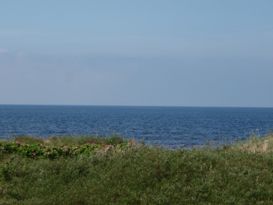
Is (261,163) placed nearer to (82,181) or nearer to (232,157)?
(232,157)

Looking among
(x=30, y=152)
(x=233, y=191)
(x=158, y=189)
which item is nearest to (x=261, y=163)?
(x=233, y=191)

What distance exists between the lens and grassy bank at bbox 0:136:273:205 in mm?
14484

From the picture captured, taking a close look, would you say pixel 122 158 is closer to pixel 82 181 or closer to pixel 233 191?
pixel 82 181

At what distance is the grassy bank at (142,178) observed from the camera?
47.5 feet

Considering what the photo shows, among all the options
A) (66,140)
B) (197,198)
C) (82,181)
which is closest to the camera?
(197,198)

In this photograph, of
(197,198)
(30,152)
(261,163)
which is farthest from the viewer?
(30,152)

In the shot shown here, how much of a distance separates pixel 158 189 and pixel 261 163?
3.68 meters

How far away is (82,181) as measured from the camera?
52.0 feet

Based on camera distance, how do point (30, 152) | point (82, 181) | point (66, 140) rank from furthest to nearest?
point (66, 140) → point (30, 152) → point (82, 181)

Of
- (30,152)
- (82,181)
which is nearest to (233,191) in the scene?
(82,181)

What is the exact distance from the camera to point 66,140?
28.8m

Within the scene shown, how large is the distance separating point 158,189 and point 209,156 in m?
2.78

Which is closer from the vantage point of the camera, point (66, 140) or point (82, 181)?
point (82, 181)

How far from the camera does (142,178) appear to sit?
50.7 feet
